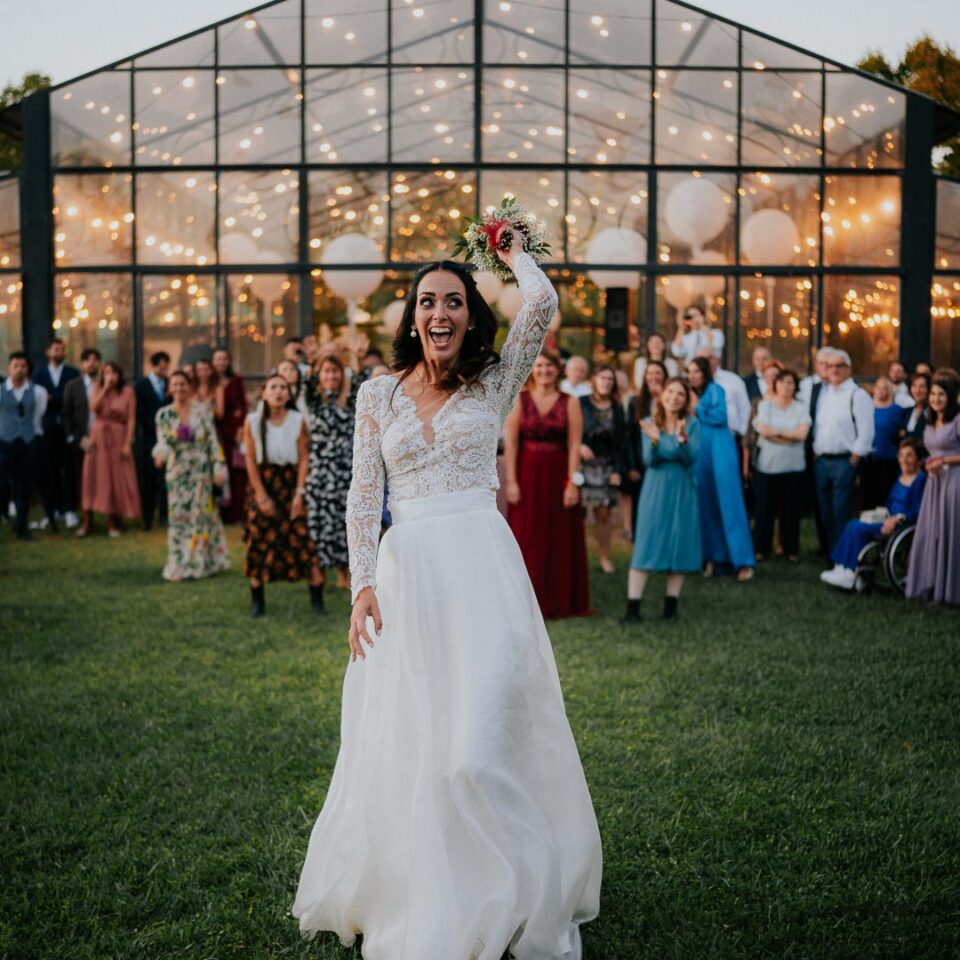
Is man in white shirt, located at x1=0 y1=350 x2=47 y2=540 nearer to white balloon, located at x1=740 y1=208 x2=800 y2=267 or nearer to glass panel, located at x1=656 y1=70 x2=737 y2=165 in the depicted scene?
glass panel, located at x1=656 y1=70 x2=737 y2=165

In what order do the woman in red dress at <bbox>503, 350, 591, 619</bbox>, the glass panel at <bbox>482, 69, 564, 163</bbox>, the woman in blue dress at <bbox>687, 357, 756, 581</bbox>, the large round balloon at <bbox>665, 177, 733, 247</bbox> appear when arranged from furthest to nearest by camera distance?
the glass panel at <bbox>482, 69, 564, 163</bbox>
the large round balloon at <bbox>665, 177, 733, 247</bbox>
the woman in blue dress at <bbox>687, 357, 756, 581</bbox>
the woman in red dress at <bbox>503, 350, 591, 619</bbox>

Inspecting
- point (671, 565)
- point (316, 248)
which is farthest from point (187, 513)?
point (316, 248)

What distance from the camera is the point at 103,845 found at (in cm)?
395

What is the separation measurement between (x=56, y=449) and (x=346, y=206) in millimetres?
5338

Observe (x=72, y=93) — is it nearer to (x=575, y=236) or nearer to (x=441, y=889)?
(x=575, y=236)

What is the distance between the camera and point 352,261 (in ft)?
51.3

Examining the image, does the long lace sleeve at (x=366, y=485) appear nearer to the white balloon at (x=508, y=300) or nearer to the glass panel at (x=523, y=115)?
the white balloon at (x=508, y=300)

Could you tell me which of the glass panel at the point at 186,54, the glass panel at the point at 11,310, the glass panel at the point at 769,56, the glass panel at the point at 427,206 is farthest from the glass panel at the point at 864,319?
the glass panel at the point at 11,310

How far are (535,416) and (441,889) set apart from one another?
565cm

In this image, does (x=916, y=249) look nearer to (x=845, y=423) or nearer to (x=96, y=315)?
(x=845, y=423)

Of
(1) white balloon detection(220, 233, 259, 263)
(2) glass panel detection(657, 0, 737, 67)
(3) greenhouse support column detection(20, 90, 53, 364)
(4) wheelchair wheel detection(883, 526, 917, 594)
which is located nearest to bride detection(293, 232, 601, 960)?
(4) wheelchair wheel detection(883, 526, 917, 594)

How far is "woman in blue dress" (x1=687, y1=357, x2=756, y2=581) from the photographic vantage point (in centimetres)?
965

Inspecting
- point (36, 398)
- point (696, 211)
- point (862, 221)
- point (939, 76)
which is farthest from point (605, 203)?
point (939, 76)

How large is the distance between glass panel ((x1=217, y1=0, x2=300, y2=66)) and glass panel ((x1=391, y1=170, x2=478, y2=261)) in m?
2.42
